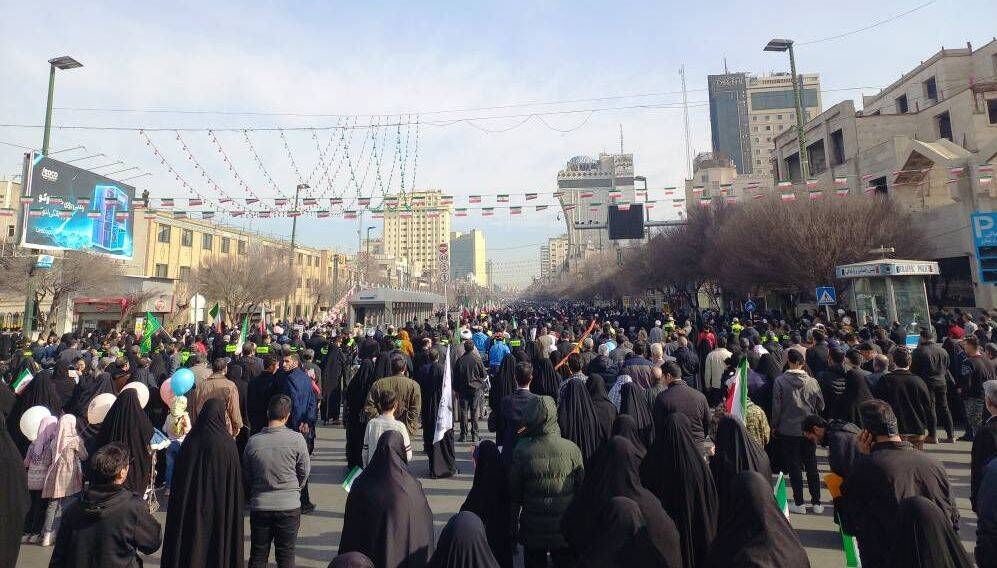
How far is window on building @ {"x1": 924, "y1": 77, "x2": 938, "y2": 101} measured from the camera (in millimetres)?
42312

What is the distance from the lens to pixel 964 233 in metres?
22.1

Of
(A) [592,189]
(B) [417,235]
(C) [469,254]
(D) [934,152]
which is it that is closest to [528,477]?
(D) [934,152]

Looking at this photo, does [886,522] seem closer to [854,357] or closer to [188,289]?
[854,357]

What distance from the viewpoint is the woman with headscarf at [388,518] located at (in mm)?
2674

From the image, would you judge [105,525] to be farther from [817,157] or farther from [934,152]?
[817,157]

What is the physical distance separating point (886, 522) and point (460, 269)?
143 m

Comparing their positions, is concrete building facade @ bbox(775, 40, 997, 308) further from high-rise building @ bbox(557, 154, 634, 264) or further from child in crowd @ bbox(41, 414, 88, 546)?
child in crowd @ bbox(41, 414, 88, 546)

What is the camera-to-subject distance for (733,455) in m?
3.55

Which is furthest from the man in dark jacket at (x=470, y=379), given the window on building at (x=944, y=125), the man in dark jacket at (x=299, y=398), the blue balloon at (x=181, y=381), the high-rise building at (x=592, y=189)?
the window on building at (x=944, y=125)

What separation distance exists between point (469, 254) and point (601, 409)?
447ft

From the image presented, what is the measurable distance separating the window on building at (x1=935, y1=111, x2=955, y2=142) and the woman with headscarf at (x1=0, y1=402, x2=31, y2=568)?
47608 mm

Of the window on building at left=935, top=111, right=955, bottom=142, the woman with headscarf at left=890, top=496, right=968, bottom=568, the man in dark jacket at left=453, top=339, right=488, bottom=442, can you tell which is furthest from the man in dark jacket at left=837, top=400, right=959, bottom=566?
the window on building at left=935, top=111, right=955, bottom=142

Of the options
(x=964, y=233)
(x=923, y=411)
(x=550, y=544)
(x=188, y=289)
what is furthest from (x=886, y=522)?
(x=188, y=289)

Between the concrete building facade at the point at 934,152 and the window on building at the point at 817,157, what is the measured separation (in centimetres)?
8
